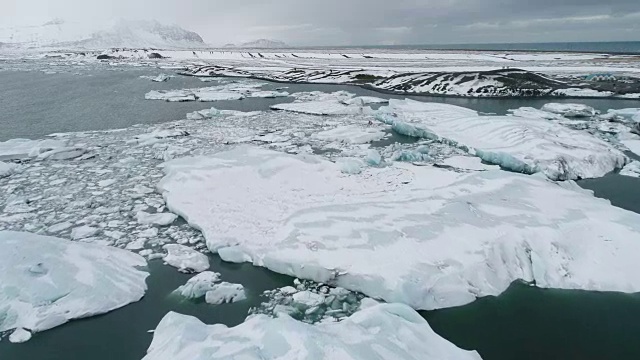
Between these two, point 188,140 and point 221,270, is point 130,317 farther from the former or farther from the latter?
point 188,140

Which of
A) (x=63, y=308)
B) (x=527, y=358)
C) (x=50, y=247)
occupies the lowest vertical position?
(x=527, y=358)

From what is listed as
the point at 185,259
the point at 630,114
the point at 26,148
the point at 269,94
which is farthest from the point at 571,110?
the point at 26,148

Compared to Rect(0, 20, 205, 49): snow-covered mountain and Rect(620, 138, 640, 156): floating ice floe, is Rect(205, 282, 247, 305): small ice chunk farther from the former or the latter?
Rect(0, 20, 205, 49): snow-covered mountain

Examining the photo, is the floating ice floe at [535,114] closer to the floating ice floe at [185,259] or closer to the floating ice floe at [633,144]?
the floating ice floe at [633,144]

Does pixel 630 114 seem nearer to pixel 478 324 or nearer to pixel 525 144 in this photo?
pixel 525 144

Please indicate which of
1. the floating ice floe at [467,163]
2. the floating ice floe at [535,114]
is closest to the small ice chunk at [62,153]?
the floating ice floe at [467,163]

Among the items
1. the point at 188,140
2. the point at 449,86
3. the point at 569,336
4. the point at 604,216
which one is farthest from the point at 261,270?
the point at 449,86
